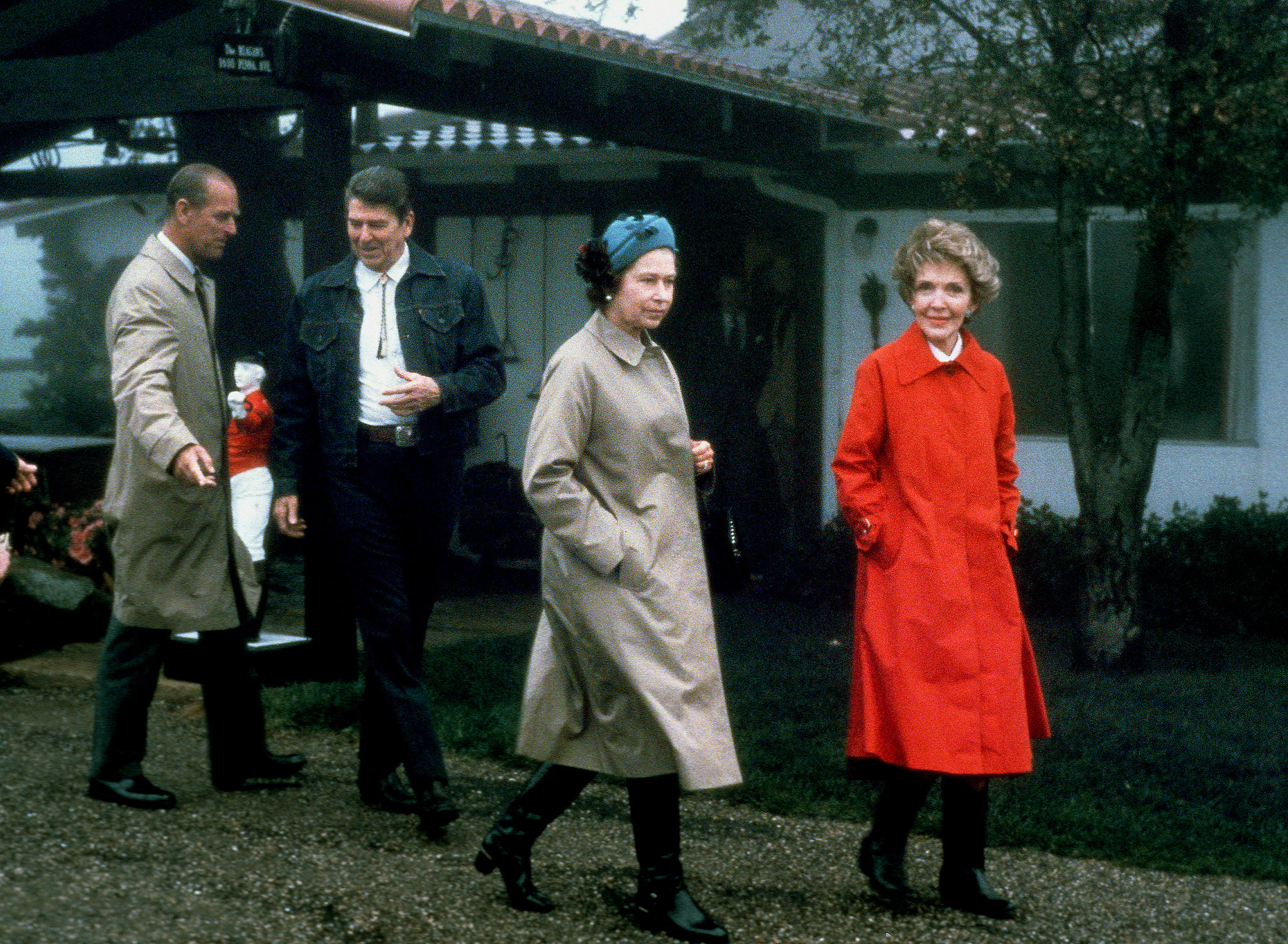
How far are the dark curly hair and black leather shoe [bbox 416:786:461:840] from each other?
1576 millimetres

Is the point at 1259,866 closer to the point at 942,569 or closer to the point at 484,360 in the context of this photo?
the point at 942,569

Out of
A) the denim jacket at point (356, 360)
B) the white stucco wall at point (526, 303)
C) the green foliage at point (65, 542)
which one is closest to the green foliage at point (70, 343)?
the white stucco wall at point (526, 303)

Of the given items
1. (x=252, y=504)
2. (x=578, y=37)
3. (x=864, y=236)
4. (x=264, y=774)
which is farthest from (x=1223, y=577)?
(x=264, y=774)

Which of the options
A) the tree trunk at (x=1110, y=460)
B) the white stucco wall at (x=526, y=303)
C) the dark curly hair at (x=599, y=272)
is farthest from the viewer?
the white stucco wall at (x=526, y=303)

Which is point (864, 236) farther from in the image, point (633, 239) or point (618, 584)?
point (618, 584)

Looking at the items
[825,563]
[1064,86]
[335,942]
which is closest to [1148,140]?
[1064,86]

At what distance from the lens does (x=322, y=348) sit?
15.8 ft

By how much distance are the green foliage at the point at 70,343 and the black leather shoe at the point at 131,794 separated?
43.1ft

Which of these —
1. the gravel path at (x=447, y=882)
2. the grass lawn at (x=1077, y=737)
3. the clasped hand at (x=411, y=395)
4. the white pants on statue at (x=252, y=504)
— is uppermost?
the clasped hand at (x=411, y=395)

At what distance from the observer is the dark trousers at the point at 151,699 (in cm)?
494

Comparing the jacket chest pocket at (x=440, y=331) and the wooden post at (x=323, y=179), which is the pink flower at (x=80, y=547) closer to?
the wooden post at (x=323, y=179)

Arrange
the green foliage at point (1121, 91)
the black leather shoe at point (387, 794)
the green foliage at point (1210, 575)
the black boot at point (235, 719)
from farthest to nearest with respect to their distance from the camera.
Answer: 1. the green foliage at point (1210, 575)
2. the green foliage at point (1121, 91)
3. the black boot at point (235, 719)
4. the black leather shoe at point (387, 794)

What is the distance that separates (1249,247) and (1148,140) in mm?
3545

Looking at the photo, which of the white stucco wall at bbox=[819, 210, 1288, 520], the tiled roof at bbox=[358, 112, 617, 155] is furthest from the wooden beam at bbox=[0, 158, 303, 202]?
the white stucco wall at bbox=[819, 210, 1288, 520]
